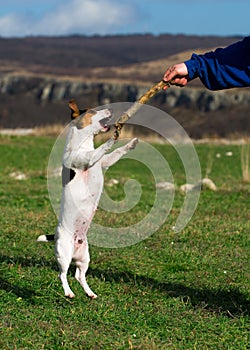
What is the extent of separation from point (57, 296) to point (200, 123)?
49.7m

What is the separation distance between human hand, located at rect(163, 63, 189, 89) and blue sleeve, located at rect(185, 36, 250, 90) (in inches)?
1.8

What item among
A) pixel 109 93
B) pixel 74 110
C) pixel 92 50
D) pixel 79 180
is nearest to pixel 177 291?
pixel 79 180

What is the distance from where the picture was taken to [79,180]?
238 inches

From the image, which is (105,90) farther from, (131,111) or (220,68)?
(131,111)

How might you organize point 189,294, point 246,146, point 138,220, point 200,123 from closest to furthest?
1. point 189,294
2. point 138,220
3. point 246,146
4. point 200,123

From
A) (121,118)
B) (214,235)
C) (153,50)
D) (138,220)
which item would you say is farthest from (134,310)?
(153,50)

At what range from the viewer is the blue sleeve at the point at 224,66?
6.06m

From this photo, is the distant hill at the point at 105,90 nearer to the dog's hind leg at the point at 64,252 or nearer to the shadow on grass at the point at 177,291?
the shadow on grass at the point at 177,291

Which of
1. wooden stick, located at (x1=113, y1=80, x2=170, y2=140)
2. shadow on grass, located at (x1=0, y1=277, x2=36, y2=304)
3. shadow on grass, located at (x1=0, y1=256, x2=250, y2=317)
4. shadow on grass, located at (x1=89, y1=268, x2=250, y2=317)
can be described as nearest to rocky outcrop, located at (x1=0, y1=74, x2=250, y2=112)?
shadow on grass, located at (x1=0, y1=256, x2=250, y2=317)

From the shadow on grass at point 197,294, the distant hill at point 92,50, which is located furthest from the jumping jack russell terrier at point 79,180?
the distant hill at point 92,50

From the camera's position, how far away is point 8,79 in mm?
93125

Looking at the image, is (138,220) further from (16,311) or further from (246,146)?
(246,146)

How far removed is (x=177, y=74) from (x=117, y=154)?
0.85m

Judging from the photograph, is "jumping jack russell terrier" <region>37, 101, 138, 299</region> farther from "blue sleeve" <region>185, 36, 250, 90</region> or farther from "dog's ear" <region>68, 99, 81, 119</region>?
"blue sleeve" <region>185, 36, 250, 90</region>
